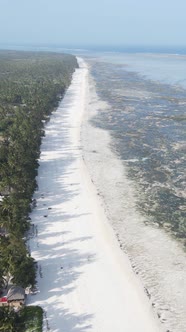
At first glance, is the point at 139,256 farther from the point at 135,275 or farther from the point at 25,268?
the point at 25,268

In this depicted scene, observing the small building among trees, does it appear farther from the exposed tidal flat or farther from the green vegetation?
the exposed tidal flat

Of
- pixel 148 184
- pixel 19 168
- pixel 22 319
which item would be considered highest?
pixel 19 168

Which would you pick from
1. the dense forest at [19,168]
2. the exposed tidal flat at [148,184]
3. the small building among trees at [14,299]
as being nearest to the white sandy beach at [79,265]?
the small building among trees at [14,299]

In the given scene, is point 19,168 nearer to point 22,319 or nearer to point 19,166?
point 19,166

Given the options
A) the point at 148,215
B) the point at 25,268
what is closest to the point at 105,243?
the point at 148,215

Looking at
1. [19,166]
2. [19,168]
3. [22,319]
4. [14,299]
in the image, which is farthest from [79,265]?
[19,166]
